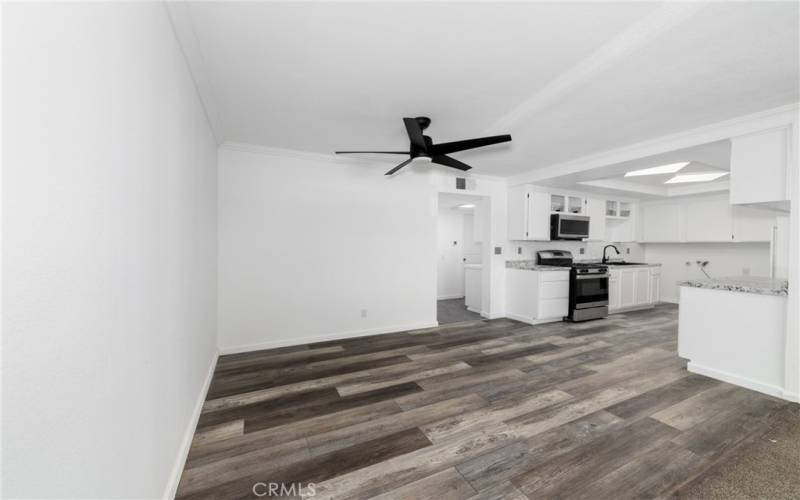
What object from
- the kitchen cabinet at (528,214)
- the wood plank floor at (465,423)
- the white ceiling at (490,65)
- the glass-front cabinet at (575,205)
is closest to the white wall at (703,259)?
the glass-front cabinet at (575,205)

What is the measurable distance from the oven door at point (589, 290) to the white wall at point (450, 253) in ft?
8.42

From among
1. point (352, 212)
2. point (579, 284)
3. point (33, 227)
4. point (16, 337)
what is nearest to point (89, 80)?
point (33, 227)

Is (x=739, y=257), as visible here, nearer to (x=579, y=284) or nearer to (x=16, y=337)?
(x=579, y=284)

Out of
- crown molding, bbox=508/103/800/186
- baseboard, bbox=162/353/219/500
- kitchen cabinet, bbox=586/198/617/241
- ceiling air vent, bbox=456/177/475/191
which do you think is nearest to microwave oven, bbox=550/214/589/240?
kitchen cabinet, bbox=586/198/617/241

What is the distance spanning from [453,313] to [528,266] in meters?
1.53

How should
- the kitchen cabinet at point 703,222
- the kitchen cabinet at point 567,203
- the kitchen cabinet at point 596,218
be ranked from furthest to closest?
1. the kitchen cabinet at point 596,218
2. the kitchen cabinet at point 567,203
3. the kitchen cabinet at point 703,222

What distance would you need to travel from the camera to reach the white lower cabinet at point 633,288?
554cm

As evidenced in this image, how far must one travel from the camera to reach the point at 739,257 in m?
5.71

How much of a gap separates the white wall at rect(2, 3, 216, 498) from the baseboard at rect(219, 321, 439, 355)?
1.97m

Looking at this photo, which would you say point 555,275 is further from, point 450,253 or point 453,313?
point 450,253

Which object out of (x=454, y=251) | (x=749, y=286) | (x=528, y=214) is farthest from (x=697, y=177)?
(x=454, y=251)

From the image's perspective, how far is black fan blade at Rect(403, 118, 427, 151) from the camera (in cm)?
240

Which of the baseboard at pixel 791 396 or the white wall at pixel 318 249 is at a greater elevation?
the white wall at pixel 318 249

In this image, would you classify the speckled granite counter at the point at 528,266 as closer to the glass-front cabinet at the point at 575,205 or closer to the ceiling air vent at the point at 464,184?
→ the glass-front cabinet at the point at 575,205
